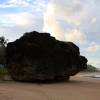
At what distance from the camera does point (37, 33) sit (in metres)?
30.4

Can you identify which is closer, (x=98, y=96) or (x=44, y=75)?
(x=98, y=96)

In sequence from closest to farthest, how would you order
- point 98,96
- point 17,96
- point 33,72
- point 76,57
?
point 17,96, point 98,96, point 33,72, point 76,57

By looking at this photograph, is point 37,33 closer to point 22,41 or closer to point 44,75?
point 22,41

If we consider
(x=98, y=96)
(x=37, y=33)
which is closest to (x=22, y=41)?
(x=37, y=33)

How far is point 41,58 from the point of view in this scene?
2919cm

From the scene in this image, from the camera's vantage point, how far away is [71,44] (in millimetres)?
32062

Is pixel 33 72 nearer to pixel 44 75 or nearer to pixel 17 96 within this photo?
pixel 44 75

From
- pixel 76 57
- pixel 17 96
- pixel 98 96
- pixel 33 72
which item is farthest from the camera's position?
pixel 76 57

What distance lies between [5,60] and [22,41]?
236 centimetres

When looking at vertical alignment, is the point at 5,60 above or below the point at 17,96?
above

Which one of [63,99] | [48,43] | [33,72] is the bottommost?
[63,99]

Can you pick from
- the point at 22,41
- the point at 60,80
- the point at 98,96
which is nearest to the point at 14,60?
the point at 22,41

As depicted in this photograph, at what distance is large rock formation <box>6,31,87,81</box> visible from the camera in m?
28.9

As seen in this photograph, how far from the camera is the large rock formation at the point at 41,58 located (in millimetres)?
28859
